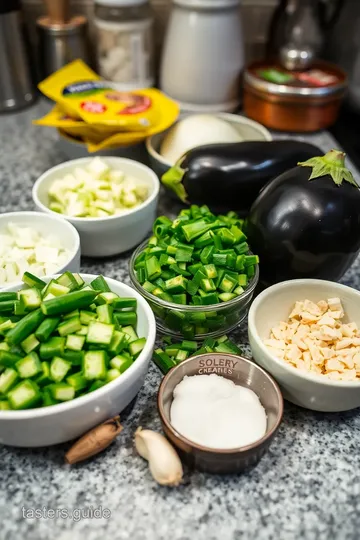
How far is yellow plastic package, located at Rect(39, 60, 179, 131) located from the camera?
1147 millimetres

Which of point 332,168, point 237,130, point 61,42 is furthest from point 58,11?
point 332,168

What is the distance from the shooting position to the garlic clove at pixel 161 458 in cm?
60

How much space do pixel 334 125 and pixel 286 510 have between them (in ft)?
4.02

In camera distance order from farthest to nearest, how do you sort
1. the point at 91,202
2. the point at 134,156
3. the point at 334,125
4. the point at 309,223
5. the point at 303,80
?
the point at 334,125
the point at 303,80
the point at 134,156
the point at 91,202
the point at 309,223

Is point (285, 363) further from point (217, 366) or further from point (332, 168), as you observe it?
point (332, 168)

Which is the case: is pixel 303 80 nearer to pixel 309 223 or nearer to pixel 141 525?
pixel 309 223

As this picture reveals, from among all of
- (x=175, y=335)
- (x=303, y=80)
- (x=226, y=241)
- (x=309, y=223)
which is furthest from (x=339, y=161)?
(x=303, y=80)

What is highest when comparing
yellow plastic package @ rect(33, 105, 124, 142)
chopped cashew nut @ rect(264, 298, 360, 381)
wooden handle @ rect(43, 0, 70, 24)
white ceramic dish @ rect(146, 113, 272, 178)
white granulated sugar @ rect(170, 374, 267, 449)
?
wooden handle @ rect(43, 0, 70, 24)

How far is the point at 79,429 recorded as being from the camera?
63 cm

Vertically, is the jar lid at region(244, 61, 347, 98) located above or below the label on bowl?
above

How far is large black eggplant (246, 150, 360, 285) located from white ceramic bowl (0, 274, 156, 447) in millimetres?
296

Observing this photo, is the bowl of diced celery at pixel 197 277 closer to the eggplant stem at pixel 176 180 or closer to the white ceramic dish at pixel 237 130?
the eggplant stem at pixel 176 180

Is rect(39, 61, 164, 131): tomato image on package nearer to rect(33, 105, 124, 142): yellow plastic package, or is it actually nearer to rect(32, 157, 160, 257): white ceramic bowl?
rect(33, 105, 124, 142): yellow plastic package

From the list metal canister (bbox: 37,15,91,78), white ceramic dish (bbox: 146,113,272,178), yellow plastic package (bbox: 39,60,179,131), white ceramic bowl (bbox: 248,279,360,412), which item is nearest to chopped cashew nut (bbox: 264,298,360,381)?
white ceramic bowl (bbox: 248,279,360,412)
